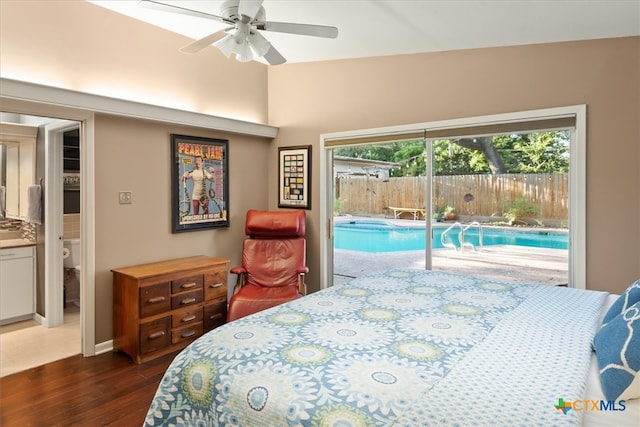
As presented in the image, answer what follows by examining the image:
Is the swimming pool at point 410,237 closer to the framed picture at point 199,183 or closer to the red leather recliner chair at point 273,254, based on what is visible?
the red leather recliner chair at point 273,254

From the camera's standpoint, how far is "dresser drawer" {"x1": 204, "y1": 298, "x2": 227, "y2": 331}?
3593mm

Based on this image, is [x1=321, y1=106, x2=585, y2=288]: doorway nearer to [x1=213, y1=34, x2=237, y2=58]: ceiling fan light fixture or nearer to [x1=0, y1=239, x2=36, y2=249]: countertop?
[x1=213, y1=34, x2=237, y2=58]: ceiling fan light fixture

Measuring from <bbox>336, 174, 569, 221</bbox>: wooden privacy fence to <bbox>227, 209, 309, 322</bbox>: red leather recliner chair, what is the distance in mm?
649

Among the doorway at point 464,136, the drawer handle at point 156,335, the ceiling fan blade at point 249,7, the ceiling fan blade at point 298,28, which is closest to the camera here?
the ceiling fan blade at point 249,7

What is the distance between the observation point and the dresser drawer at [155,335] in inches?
122

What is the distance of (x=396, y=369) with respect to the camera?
4.41 ft

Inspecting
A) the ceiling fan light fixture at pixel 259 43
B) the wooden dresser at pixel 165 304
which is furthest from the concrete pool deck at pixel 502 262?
the ceiling fan light fixture at pixel 259 43

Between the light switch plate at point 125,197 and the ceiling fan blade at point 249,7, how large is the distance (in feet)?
6.68

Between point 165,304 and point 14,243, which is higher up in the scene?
point 14,243

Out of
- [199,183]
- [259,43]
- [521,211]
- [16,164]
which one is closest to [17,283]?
[16,164]

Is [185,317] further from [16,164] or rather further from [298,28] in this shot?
[16,164]

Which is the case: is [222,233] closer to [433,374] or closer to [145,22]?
[145,22]

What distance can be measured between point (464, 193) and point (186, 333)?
2835 millimetres

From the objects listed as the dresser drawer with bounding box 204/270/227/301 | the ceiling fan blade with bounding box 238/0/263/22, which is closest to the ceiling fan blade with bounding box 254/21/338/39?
the ceiling fan blade with bounding box 238/0/263/22
